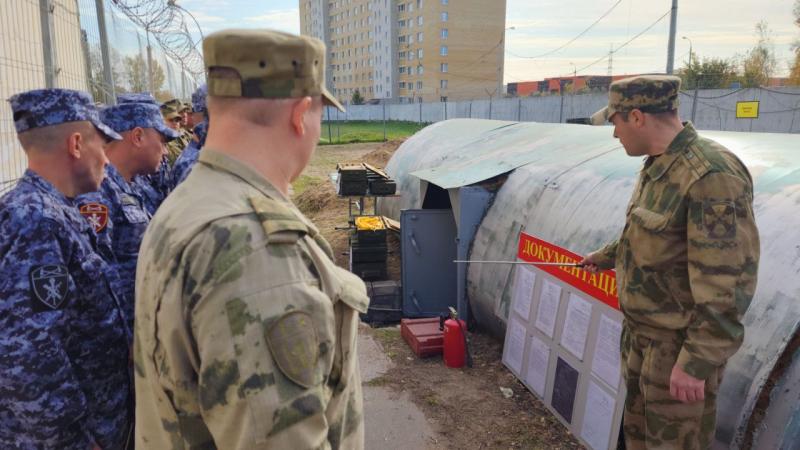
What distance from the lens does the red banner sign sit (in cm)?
371

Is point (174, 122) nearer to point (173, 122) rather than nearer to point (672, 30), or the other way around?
point (173, 122)

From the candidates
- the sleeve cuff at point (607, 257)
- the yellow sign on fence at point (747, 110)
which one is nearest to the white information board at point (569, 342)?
the sleeve cuff at point (607, 257)

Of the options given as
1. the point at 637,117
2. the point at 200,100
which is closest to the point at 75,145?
the point at 637,117

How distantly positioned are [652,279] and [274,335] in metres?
2.19

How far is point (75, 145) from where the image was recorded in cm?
240

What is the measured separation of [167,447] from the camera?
136cm

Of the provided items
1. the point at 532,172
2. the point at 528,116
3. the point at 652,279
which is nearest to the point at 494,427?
the point at 652,279

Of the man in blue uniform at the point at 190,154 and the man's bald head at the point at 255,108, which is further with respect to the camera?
the man in blue uniform at the point at 190,154

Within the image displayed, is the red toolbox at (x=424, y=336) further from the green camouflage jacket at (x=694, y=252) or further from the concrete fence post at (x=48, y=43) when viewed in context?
the concrete fence post at (x=48, y=43)

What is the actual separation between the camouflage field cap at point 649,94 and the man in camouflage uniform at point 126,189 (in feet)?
8.81

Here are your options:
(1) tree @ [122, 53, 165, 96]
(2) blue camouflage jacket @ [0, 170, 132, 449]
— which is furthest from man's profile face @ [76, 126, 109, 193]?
(1) tree @ [122, 53, 165, 96]

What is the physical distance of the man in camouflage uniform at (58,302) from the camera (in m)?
2.01

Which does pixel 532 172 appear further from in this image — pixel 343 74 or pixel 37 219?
pixel 343 74

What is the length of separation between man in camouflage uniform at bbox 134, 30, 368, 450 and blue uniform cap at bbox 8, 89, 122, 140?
1416 mm
